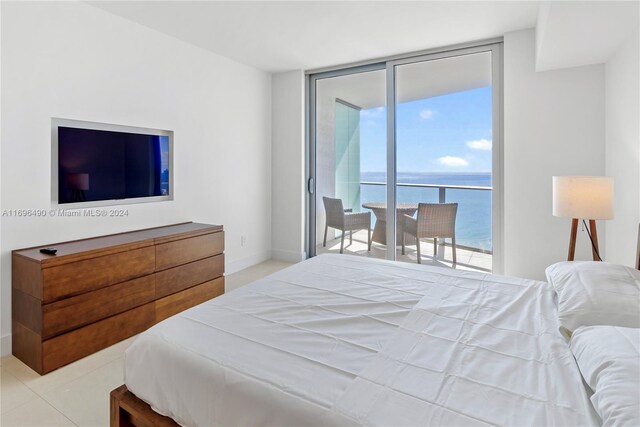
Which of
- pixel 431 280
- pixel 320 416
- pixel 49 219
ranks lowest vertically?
pixel 320 416

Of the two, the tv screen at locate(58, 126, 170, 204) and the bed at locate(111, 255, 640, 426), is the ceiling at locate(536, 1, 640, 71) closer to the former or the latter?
the bed at locate(111, 255, 640, 426)

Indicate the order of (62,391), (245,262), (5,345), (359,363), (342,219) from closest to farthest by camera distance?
1. (359,363)
2. (62,391)
3. (5,345)
4. (245,262)
5. (342,219)

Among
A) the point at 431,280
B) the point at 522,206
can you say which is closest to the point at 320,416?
the point at 431,280

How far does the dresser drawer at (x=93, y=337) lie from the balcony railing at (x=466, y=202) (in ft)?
9.99

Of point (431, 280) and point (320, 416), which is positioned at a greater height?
point (431, 280)

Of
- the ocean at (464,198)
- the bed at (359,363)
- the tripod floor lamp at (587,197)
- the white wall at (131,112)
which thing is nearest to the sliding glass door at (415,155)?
the ocean at (464,198)

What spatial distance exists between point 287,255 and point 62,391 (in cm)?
317

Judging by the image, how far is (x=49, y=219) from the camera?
265 cm

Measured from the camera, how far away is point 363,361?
1.17m

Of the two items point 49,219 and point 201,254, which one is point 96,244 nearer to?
point 49,219

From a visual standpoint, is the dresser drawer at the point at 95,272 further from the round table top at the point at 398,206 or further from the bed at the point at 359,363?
the round table top at the point at 398,206

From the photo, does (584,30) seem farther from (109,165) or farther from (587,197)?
(109,165)

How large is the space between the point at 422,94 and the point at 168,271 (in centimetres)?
338

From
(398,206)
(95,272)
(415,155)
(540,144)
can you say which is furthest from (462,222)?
(95,272)
